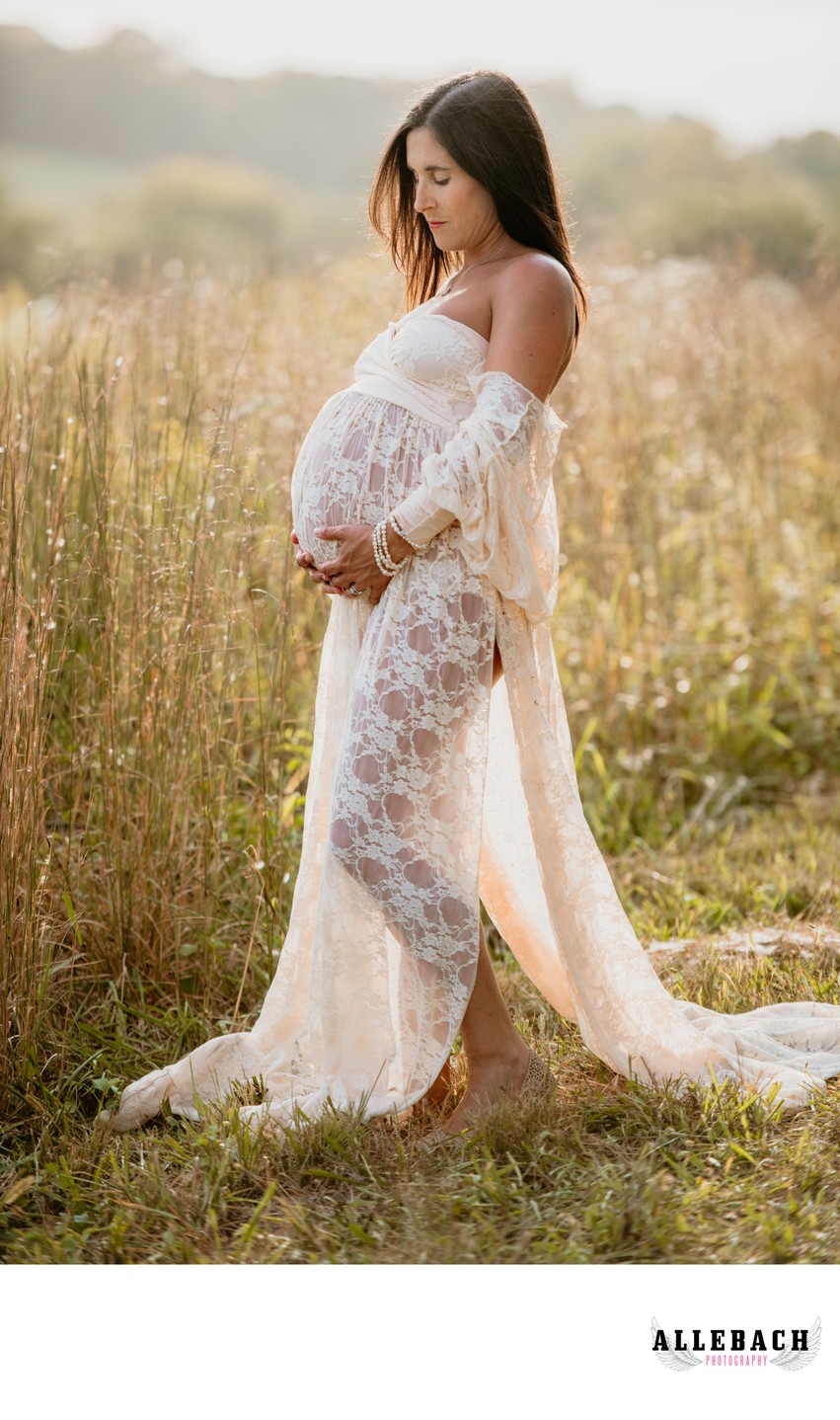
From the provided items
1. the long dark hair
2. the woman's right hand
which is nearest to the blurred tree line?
the long dark hair

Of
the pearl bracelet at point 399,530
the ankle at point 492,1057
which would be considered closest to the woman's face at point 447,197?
the pearl bracelet at point 399,530

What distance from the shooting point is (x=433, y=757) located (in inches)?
84.9

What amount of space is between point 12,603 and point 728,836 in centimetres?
232

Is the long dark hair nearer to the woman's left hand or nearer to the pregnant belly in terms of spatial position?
the pregnant belly

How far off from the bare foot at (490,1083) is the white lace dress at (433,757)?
0.11 meters

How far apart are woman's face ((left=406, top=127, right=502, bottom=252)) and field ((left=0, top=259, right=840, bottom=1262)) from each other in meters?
0.76

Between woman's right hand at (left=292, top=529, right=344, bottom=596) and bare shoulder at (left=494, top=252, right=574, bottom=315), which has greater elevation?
bare shoulder at (left=494, top=252, right=574, bottom=315)

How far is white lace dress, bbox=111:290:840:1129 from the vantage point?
213cm

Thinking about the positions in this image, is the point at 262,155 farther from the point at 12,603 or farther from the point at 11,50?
the point at 12,603

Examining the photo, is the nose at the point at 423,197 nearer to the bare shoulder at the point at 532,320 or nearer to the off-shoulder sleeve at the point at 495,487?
the bare shoulder at the point at 532,320

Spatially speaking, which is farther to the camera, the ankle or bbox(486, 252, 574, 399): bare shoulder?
the ankle
